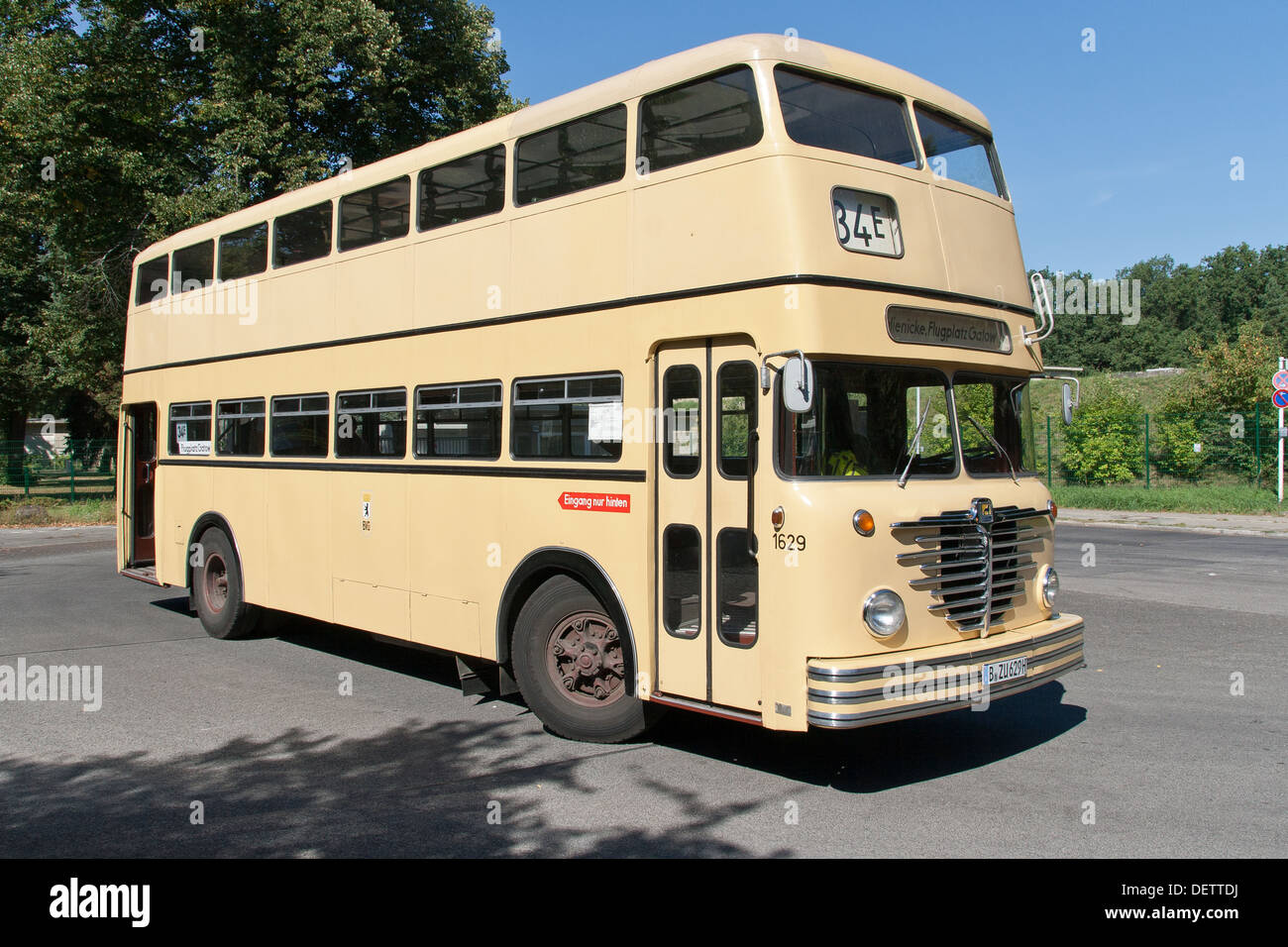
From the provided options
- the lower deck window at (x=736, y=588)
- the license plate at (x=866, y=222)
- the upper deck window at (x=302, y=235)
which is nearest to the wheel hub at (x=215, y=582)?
the upper deck window at (x=302, y=235)

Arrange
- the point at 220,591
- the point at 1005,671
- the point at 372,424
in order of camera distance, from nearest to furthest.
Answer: the point at 1005,671 → the point at 372,424 → the point at 220,591

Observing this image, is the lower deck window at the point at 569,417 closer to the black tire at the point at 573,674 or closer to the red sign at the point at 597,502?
the red sign at the point at 597,502

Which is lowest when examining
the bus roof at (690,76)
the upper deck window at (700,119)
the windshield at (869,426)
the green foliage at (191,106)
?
the windshield at (869,426)

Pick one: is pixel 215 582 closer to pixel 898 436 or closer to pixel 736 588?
pixel 736 588

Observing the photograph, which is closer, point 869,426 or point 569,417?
point 869,426

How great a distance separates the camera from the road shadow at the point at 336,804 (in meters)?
5.05

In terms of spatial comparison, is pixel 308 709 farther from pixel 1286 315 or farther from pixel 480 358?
pixel 1286 315

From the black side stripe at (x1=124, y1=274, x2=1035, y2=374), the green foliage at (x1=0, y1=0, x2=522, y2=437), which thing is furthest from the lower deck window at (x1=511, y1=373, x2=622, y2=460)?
the green foliage at (x1=0, y1=0, x2=522, y2=437)

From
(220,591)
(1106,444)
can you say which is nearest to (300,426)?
(220,591)

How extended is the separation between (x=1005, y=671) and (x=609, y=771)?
242 cm

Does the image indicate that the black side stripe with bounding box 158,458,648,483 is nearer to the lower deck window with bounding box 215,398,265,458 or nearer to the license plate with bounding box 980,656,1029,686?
the lower deck window with bounding box 215,398,265,458

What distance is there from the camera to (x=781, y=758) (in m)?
6.56

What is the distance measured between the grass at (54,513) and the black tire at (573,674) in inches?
985

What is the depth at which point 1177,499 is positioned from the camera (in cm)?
2611
